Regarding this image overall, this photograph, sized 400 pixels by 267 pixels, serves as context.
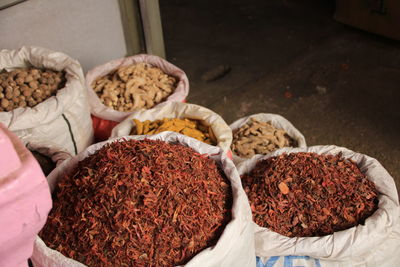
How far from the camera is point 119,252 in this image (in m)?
1.30

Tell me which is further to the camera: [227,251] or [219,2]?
[219,2]

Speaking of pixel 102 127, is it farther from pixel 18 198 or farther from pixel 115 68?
pixel 18 198

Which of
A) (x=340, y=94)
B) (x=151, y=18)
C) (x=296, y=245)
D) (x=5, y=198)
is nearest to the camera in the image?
(x=5, y=198)

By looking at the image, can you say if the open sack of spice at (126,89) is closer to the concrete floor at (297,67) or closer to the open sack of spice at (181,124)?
the open sack of spice at (181,124)

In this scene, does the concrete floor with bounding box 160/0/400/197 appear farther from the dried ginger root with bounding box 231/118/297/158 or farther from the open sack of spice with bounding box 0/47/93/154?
the open sack of spice with bounding box 0/47/93/154

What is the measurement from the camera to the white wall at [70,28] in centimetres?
247

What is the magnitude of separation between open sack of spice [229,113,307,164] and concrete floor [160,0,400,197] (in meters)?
0.57

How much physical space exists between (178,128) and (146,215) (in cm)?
78

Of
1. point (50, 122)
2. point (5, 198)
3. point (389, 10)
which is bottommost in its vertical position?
point (389, 10)

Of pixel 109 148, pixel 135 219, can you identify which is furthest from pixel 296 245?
pixel 109 148

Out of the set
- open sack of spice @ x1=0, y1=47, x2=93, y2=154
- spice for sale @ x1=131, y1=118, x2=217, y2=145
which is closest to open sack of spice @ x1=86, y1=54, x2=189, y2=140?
open sack of spice @ x1=0, y1=47, x2=93, y2=154

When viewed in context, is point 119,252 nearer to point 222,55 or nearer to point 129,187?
point 129,187

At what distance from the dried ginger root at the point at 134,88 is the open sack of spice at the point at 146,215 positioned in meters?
0.93

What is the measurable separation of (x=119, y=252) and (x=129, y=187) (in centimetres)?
20
